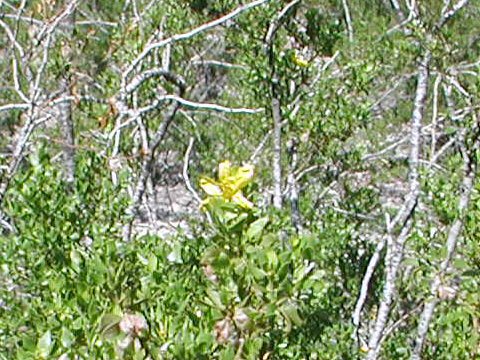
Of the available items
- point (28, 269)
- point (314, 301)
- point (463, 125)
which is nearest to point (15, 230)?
point (28, 269)

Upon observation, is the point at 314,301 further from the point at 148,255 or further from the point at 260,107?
Answer: the point at 260,107

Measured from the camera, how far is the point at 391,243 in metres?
3.22

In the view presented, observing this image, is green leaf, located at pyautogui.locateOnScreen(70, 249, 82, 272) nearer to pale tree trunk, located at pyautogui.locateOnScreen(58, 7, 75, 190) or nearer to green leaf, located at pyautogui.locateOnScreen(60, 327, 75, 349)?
green leaf, located at pyautogui.locateOnScreen(60, 327, 75, 349)

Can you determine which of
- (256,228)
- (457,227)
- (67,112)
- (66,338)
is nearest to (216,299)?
→ (256,228)

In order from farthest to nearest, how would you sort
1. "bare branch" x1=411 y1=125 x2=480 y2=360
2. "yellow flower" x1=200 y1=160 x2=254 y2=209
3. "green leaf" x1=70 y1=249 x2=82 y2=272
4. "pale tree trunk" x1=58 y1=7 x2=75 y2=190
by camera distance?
1. "pale tree trunk" x1=58 y1=7 x2=75 y2=190
2. "bare branch" x1=411 y1=125 x2=480 y2=360
3. "green leaf" x1=70 y1=249 x2=82 y2=272
4. "yellow flower" x1=200 y1=160 x2=254 y2=209

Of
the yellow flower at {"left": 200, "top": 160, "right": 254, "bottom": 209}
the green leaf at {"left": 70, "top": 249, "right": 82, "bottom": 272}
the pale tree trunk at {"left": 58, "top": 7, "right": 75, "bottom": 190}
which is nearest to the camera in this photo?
the yellow flower at {"left": 200, "top": 160, "right": 254, "bottom": 209}

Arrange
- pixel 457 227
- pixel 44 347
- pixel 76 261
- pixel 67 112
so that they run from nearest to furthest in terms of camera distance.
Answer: pixel 44 347 < pixel 76 261 < pixel 457 227 < pixel 67 112

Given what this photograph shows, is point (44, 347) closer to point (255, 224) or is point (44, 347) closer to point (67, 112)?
point (255, 224)

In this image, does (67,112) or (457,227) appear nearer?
(457,227)

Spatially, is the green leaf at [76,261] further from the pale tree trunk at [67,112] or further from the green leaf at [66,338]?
the pale tree trunk at [67,112]

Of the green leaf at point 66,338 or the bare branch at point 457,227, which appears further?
the bare branch at point 457,227

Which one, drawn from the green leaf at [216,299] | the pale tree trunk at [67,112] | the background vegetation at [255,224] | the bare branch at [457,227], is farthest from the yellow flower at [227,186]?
the pale tree trunk at [67,112]

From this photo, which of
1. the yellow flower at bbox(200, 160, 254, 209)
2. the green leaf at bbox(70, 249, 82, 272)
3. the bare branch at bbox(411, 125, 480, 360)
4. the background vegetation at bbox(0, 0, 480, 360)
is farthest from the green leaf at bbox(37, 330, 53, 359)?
the bare branch at bbox(411, 125, 480, 360)

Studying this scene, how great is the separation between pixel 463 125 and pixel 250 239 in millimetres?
1083
